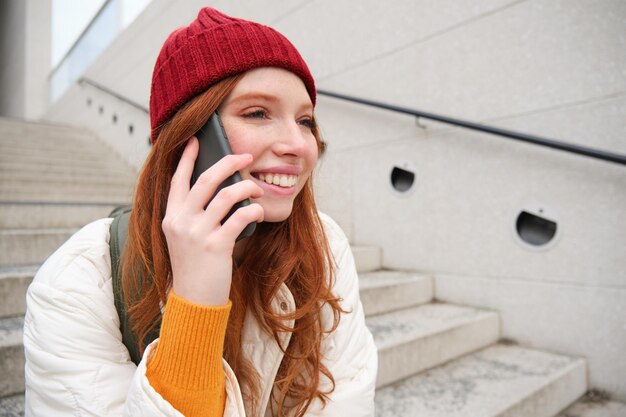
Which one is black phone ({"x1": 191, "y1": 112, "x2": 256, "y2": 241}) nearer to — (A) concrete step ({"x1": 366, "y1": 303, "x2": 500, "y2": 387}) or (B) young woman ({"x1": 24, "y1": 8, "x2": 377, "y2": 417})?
(B) young woman ({"x1": 24, "y1": 8, "x2": 377, "y2": 417})

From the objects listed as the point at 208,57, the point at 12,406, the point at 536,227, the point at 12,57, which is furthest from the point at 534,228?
the point at 12,57

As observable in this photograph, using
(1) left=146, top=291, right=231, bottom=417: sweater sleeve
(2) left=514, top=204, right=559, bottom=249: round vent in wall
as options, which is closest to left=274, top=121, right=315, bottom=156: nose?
(1) left=146, top=291, right=231, bottom=417: sweater sleeve

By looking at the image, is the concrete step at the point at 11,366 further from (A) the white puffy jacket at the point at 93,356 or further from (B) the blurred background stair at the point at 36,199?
(A) the white puffy jacket at the point at 93,356

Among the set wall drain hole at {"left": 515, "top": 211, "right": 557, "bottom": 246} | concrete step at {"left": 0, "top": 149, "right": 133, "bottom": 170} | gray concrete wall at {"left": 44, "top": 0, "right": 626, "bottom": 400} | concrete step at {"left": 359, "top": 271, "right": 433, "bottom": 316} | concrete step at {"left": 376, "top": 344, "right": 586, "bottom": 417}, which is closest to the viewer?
concrete step at {"left": 376, "top": 344, "right": 586, "bottom": 417}

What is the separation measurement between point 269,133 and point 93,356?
590 millimetres

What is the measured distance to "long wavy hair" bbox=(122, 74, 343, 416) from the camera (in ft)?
2.92

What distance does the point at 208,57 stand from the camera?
3.07ft

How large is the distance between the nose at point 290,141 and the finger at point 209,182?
148 mm

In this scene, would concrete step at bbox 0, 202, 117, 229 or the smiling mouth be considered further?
concrete step at bbox 0, 202, 117, 229

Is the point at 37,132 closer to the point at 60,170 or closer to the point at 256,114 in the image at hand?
the point at 60,170

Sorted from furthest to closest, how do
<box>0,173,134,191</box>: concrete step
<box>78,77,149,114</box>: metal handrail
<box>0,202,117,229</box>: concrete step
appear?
<box>78,77,149,114</box>: metal handrail → <box>0,173,134,191</box>: concrete step → <box>0,202,117,229</box>: concrete step

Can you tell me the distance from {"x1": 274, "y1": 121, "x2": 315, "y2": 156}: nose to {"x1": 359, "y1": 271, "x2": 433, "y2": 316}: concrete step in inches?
62.2

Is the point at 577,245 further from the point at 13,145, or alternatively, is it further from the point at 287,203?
the point at 13,145

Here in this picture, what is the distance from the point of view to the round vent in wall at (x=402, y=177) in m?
2.86
